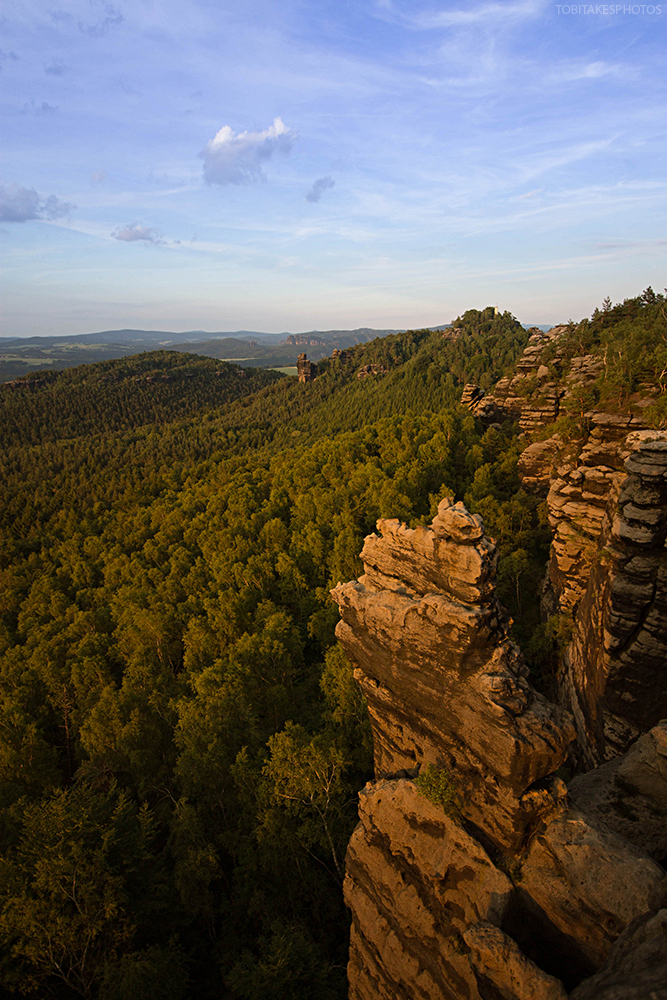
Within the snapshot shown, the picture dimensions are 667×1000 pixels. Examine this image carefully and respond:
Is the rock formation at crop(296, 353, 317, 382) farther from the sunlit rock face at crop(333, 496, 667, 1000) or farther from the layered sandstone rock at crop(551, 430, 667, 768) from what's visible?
the sunlit rock face at crop(333, 496, 667, 1000)

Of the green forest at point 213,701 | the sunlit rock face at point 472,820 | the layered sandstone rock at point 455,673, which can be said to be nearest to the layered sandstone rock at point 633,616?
the sunlit rock face at point 472,820

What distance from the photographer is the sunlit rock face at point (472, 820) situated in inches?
415

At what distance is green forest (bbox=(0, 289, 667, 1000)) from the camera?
17.7 m

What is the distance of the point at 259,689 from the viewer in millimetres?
32344

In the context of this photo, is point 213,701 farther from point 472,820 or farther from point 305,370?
point 305,370

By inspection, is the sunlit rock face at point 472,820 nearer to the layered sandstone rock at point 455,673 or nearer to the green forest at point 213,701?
the layered sandstone rock at point 455,673

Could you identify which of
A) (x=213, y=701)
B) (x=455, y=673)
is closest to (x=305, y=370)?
(x=213, y=701)

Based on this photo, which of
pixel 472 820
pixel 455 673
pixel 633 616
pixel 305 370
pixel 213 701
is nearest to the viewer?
pixel 472 820

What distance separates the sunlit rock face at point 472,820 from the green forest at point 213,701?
24.7 feet

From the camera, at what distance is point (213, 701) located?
29.4m

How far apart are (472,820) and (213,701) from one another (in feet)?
67.7

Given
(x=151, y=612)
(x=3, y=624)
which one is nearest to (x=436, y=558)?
(x=151, y=612)

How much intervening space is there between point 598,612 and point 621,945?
14.1 m

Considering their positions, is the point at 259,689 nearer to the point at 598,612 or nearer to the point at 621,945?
the point at 598,612
